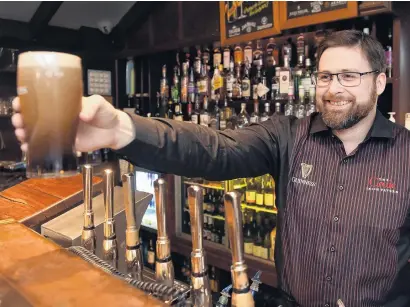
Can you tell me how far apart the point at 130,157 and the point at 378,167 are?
0.90 metres

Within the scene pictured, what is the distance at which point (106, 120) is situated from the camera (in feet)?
3.05

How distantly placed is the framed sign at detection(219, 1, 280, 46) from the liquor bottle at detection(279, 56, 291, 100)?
329mm

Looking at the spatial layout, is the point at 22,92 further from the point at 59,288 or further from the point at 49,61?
the point at 59,288

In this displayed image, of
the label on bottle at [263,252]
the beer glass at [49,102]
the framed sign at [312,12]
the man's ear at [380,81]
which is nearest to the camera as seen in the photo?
the beer glass at [49,102]

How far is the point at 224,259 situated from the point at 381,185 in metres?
2.39

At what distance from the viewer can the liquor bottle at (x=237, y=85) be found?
3.72 metres

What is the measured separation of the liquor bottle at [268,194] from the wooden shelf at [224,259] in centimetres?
45

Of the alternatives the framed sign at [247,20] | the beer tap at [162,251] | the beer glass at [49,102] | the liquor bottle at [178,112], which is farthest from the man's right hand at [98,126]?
the liquor bottle at [178,112]

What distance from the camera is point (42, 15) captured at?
170 inches

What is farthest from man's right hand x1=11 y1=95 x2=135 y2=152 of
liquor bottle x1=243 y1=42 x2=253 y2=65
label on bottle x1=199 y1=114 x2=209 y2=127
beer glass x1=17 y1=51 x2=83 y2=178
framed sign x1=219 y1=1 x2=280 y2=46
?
label on bottle x1=199 y1=114 x2=209 y2=127

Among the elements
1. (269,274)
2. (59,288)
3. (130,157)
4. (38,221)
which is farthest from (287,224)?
(269,274)

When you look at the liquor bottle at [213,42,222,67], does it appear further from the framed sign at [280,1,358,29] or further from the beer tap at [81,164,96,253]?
the beer tap at [81,164,96,253]

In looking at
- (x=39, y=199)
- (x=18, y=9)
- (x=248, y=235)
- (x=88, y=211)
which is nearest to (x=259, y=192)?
(x=248, y=235)

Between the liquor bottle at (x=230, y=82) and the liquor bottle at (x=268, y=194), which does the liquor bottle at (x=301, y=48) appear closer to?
the liquor bottle at (x=230, y=82)
